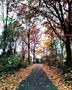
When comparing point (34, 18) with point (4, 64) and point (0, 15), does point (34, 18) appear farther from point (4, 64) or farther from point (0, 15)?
point (0, 15)

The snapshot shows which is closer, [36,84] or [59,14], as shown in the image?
[36,84]

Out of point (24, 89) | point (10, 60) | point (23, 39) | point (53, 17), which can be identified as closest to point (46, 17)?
point (53, 17)

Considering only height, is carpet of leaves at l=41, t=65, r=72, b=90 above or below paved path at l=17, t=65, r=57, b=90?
below

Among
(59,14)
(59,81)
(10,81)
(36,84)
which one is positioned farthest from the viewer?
(59,14)

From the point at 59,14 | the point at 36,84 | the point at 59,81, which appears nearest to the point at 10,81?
the point at 36,84

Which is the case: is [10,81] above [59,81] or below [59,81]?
above

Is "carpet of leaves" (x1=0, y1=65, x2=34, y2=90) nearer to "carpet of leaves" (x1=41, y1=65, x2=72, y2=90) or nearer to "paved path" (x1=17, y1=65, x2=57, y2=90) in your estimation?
"paved path" (x1=17, y1=65, x2=57, y2=90)

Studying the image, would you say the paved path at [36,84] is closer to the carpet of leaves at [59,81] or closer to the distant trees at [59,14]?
the carpet of leaves at [59,81]

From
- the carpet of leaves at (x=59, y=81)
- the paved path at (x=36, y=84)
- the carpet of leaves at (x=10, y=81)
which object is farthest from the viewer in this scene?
the carpet of leaves at (x=59, y=81)

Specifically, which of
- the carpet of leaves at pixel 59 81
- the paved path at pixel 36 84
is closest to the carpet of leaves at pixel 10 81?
the paved path at pixel 36 84

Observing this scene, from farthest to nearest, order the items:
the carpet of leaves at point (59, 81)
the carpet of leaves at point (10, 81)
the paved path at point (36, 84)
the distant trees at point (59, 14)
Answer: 1. the distant trees at point (59, 14)
2. the carpet of leaves at point (59, 81)
3. the carpet of leaves at point (10, 81)
4. the paved path at point (36, 84)

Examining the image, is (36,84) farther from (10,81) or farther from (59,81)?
(59,81)

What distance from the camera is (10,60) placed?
4044 cm

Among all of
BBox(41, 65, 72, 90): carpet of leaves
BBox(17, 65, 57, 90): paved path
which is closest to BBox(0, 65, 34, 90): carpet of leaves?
BBox(17, 65, 57, 90): paved path
